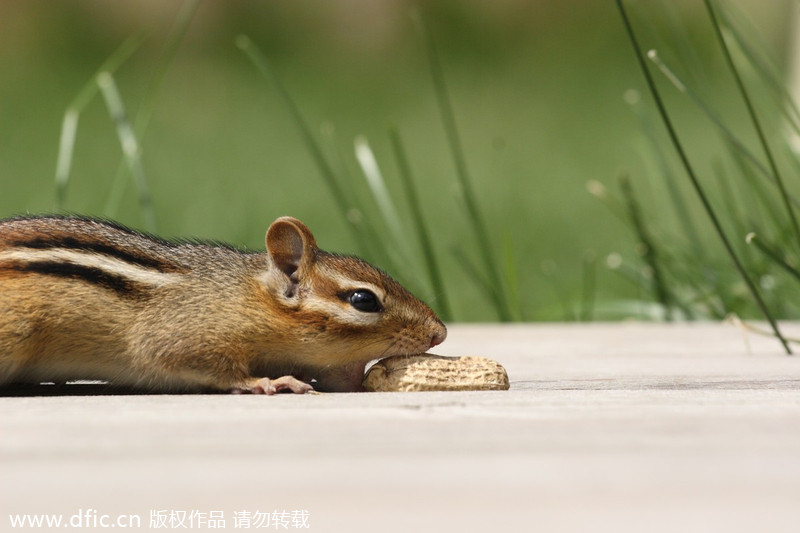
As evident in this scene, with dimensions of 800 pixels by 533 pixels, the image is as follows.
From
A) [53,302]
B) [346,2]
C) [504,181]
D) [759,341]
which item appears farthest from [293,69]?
[53,302]

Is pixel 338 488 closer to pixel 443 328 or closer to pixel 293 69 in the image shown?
pixel 443 328

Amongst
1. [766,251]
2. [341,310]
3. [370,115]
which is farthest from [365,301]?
[370,115]

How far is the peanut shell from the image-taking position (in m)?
2.05

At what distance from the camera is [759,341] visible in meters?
3.18

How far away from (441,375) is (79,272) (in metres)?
0.76

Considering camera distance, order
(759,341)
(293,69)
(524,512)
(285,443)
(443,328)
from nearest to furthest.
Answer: (524,512) → (285,443) → (443,328) → (759,341) → (293,69)

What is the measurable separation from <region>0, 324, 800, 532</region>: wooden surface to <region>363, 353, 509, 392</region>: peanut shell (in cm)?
11

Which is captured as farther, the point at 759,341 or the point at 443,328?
the point at 759,341

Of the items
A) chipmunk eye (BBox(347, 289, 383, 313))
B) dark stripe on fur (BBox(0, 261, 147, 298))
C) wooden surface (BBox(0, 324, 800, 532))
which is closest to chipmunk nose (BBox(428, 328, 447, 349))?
chipmunk eye (BBox(347, 289, 383, 313))

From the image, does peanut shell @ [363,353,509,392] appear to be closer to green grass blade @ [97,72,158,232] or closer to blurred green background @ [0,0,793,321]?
green grass blade @ [97,72,158,232]

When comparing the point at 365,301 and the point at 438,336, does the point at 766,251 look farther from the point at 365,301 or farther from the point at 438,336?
the point at 365,301

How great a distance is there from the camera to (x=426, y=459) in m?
1.33

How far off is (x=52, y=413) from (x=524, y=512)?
Answer: 82 cm

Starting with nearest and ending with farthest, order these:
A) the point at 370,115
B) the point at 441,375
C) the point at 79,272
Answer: the point at 441,375, the point at 79,272, the point at 370,115
